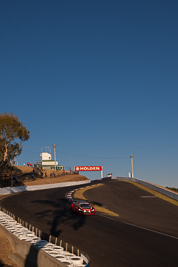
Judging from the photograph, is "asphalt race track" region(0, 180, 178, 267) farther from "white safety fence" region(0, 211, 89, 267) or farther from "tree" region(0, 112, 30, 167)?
"tree" region(0, 112, 30, 167)

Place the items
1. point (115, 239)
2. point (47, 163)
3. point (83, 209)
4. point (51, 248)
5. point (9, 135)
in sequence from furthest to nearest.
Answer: point (47, 163) → point (9, 135) → point (83, 209) → point (115, 239) → point (51, 248)

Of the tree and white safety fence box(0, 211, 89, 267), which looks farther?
the tree

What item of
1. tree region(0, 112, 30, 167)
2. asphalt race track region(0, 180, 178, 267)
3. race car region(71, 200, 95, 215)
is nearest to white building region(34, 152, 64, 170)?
tree region(0, 112, 30, 167)

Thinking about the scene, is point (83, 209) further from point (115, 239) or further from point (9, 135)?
point (9, 135)

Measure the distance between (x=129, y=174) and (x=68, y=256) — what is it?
2917 inches

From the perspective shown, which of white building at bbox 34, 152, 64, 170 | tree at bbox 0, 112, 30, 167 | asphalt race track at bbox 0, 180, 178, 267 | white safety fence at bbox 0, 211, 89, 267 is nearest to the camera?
white safety fence at bbox 0, 211, 89, 267

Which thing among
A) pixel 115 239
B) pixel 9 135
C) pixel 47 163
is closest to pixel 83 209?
pixel 115 239

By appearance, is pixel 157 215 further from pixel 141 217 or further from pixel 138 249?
pixel 138 249

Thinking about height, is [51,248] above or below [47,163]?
below

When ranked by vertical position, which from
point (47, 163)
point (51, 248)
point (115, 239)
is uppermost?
point (47, 163)

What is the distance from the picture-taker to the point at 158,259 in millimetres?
10625

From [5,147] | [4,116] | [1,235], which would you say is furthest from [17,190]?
[1,235]

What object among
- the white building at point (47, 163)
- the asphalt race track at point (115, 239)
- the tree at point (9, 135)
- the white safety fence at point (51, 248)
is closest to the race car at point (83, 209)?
the asphalt race track at point (115, 239)

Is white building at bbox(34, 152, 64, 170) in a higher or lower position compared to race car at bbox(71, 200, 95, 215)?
higher
